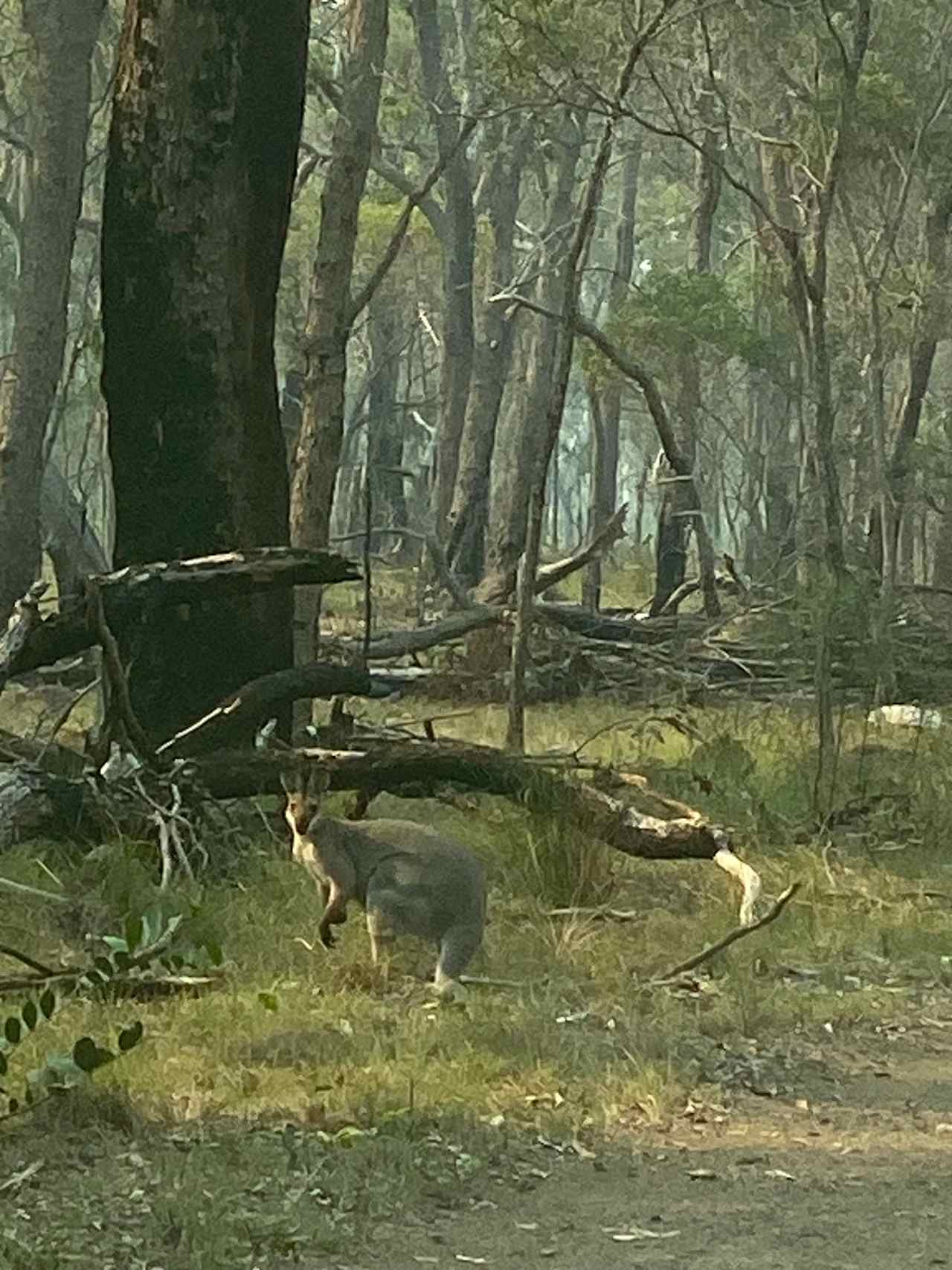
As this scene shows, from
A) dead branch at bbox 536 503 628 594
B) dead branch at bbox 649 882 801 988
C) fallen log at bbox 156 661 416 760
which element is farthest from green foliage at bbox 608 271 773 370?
dead branch at bbox 649 882 801 988

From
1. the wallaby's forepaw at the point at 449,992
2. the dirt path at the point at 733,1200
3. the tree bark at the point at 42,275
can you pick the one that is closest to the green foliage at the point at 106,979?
the dirt path at the point at 733,1200

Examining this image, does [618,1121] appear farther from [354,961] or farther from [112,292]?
[112,292]

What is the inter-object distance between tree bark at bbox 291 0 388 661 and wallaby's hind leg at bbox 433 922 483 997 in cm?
456

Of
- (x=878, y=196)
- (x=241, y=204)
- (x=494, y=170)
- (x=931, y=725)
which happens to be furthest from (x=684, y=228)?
(x=241, y=204)

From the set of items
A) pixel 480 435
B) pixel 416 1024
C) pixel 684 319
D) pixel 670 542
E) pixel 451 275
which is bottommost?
pixel 416 1024

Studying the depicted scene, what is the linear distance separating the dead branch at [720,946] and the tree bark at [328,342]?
14.7 feet

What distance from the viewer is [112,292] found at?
8.98m

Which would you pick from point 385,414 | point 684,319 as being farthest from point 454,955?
point 385,414

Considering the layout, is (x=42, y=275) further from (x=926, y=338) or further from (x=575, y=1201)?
(x=926, y=338)

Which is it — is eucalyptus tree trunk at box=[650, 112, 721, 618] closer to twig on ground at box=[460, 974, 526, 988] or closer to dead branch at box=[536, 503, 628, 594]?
dead branch at box=[536, 503, 628, 594]

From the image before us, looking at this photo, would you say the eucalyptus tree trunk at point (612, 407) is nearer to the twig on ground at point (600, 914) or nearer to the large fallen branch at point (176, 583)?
the twig on ground at point (600, 914)

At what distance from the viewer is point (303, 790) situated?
7.39 metres

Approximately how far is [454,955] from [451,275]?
64.6 feet

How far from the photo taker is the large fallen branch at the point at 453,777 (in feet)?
24.9
